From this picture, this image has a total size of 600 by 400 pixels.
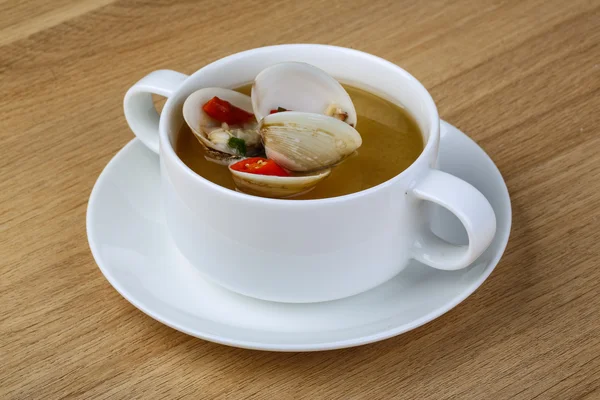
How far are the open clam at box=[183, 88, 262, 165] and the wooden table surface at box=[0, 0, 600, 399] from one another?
24cm

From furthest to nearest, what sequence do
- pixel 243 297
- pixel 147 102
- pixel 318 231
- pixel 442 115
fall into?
pixel 442 115 → pixel 147 102 → pixel 243 297 → pixel 318 231

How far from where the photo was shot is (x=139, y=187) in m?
1.12

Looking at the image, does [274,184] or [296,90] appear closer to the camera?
[274,184]

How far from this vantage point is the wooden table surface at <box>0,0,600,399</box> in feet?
2.94

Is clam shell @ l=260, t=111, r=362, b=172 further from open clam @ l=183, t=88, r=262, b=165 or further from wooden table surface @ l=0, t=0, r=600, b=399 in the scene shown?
wooden table surface @ l=0, t=0, r=600, b=399

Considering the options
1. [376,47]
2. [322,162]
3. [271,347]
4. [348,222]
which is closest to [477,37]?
[376,47]

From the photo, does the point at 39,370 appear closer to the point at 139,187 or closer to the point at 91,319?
the point at 91,319

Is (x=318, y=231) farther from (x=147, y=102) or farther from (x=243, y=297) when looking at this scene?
(x=147, y=102)

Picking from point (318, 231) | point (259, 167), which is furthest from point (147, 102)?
point (318, 231)

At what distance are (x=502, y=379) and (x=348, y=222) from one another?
255 mm

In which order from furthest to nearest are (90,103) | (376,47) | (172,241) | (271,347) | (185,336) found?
(376,47)
(90,103)
(172,241)
(185,336)
(271,347)

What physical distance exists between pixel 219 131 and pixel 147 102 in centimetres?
19

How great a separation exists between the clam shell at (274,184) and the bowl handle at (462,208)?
0.13 m

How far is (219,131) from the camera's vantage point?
1.00 metres
